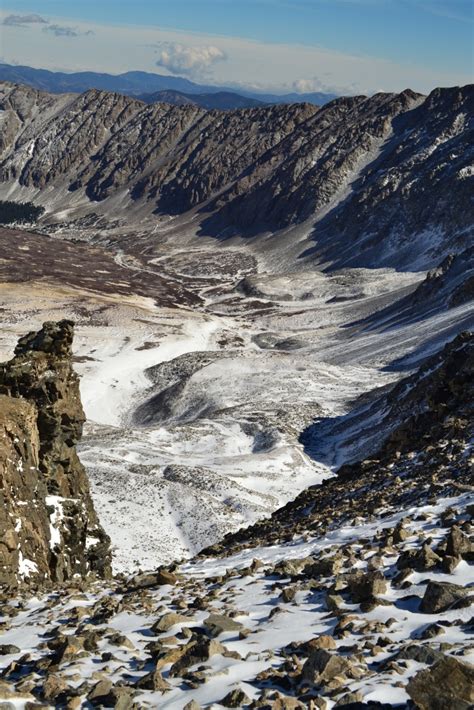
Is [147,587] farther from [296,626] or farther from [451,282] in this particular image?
[451,282]

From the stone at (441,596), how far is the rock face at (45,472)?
12.0 meters

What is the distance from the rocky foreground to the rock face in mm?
5365

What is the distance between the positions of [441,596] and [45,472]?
61.8ft

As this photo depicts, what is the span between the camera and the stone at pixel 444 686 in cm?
704

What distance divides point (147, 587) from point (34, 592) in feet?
9.05

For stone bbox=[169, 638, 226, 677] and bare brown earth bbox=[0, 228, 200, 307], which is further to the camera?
bare brown earth bbox=[0, 228, 200, 307]

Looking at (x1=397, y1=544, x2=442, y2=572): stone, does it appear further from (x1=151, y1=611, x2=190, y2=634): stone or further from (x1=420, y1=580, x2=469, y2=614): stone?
(x1=151, y1=611, x2=190, y2=634): stone

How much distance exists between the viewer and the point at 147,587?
14.1 metres

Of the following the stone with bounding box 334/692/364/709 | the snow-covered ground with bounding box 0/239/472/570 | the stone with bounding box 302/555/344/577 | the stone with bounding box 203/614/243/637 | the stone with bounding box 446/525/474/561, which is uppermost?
the stone with bounding box 446/525/474/561

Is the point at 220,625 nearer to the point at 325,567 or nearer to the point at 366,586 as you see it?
the point at 366,586

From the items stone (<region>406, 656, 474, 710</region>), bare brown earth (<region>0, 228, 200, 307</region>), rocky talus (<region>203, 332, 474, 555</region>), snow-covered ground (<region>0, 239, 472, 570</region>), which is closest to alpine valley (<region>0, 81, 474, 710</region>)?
stone (<region>406, 656, 474, 710</region>)

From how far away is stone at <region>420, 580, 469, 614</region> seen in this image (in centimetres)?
954

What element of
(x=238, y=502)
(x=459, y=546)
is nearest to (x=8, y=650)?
(x=459, y=546)

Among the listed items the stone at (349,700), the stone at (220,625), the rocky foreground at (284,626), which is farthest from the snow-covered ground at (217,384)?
the stone at (349,700)
